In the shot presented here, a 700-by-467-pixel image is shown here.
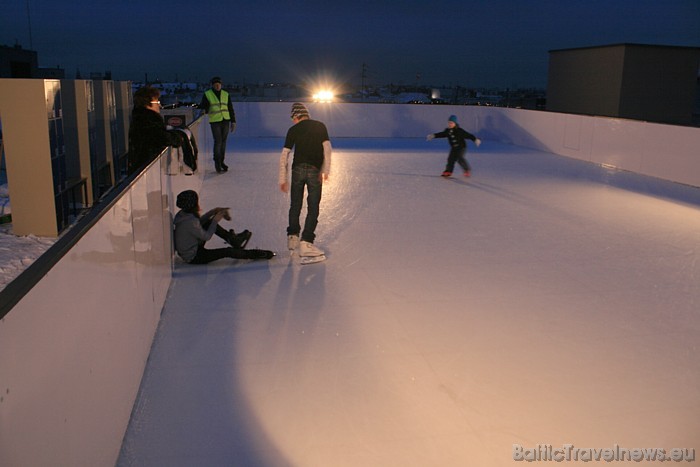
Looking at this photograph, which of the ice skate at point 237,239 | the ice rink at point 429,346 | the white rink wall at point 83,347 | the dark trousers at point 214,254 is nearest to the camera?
the white rink wall at point 83,347

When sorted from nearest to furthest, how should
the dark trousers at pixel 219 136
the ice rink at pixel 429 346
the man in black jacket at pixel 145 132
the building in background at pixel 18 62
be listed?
the ice rink at pixel 429 346 < the man in black jacket at pixel 145 132 < the dark trousers at pixel 219 136 < the building in background at pixel 18 62

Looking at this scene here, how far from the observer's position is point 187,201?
579 centimetres

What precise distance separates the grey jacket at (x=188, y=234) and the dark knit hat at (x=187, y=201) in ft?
0.30

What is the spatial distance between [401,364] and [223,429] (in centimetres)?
125

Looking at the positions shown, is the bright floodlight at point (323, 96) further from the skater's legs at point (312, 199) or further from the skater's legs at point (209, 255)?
the skater's legs at point (209, 255)

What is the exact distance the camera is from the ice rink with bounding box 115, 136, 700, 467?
10.5 ft

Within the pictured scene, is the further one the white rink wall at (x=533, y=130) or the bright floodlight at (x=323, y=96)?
the bright floodlight at (x=323, y=96)

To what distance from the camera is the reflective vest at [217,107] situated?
1195cm

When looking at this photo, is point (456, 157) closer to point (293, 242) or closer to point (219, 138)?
point (219, 138)

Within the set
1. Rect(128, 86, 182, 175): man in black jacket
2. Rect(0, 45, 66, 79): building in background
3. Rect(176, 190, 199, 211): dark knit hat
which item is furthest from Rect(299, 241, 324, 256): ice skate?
Rect(0, 45, 66, 79): building in background

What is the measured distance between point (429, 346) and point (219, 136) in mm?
8882

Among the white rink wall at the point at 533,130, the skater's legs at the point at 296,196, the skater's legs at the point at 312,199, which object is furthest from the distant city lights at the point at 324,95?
the skater's legs at the point at 312,199

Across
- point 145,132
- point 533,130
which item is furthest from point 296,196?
point 533,130

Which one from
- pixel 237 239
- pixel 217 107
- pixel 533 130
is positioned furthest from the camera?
pixel 533 130
